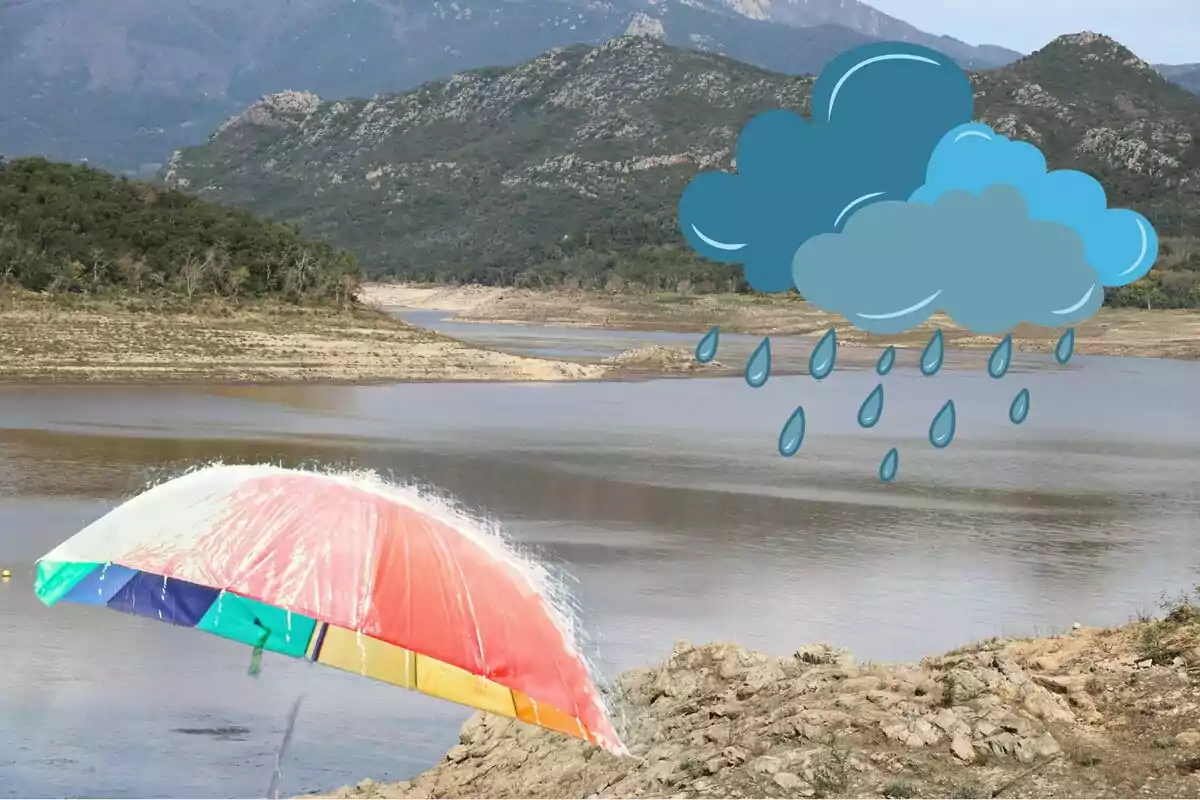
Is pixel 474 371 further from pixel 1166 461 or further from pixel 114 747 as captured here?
pixel 114 747

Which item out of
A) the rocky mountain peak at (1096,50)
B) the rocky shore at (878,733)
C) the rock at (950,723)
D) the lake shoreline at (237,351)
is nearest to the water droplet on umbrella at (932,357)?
the rocky shore at (878,733)

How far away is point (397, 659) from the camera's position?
516 cm

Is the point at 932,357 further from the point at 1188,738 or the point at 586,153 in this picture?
the point at 586,153

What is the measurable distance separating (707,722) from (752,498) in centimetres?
1419

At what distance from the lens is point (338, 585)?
16.1 feet

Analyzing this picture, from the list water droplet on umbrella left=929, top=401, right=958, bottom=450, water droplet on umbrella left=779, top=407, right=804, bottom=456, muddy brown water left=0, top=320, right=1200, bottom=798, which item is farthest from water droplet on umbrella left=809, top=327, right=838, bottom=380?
muddy brown water left=0, top=320, right=1200, bottom=798

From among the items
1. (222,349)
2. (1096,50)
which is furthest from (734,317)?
(1096,50)

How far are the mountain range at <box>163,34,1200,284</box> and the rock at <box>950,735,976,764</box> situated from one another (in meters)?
76.0

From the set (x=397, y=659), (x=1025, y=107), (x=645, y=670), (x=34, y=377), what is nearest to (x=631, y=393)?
(x=34, y=377)

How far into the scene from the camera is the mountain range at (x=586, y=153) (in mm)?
97125

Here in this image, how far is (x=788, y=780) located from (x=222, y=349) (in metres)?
39.2

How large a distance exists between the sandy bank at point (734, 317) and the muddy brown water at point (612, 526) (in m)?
6.74

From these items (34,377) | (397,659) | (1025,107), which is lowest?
(34,377)

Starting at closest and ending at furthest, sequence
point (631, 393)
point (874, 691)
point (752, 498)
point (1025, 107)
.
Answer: point (874, 691), point (752, 498), point (631, 393), point (1025, 107)
